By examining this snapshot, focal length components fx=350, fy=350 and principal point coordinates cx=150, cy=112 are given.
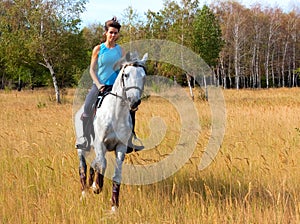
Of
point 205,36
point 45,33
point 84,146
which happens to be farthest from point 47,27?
point 84,146

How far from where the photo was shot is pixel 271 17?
174 ft

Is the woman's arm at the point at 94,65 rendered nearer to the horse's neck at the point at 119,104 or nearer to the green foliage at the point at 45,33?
the horse's neck at the point at 119,104

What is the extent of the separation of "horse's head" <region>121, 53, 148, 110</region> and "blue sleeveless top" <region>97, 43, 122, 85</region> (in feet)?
2.73

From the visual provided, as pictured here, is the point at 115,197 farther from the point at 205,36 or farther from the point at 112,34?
the point at 205,36

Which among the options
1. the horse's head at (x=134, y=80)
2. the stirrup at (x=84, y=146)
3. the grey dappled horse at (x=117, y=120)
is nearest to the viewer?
the horse's head at (x=134, y=80)

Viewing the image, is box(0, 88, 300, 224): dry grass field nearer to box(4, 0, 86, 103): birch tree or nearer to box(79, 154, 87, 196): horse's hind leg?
box(79, 154, 87, 196): horse's hind leg

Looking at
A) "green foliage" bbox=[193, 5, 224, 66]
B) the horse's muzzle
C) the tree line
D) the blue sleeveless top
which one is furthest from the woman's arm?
"green foliage" bbox=[193, 5, 224, 66]

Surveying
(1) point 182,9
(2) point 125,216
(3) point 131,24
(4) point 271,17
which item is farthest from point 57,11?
(4) point 271,17

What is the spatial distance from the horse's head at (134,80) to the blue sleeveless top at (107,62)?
83 centimetres

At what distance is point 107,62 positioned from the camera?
5184 millimetres

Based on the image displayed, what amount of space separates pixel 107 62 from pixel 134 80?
1.15m

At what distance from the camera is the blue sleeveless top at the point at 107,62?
5.16 meters

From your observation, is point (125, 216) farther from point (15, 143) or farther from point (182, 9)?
point (182, 9)

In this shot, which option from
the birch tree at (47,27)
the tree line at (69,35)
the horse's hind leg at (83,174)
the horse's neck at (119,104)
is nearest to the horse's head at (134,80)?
the horse's neck at (119,104)
